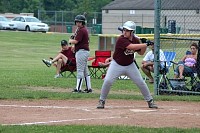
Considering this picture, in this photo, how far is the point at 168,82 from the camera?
16312 millimetres

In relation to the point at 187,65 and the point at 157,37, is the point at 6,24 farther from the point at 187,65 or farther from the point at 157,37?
the point at 157,37

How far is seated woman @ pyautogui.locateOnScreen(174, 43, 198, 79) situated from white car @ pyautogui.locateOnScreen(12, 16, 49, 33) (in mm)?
41814

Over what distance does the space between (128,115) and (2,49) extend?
2711 centimetres

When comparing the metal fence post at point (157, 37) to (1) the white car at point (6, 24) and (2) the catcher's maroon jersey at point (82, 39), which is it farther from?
(1) the white car at point (6, 24)

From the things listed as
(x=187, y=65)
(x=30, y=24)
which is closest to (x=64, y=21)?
(x=30, y=24)

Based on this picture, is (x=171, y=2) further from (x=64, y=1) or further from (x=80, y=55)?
(x=64, y=1)

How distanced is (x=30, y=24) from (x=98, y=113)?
4812cm

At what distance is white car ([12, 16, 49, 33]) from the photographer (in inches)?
2328

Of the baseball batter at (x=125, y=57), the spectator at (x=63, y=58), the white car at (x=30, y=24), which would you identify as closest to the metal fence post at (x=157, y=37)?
the baseball batter at (x=125, y=57)

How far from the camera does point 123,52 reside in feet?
40.8

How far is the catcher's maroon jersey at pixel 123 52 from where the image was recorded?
12.4 metres

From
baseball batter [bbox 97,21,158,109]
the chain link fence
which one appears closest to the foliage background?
the chain link fence

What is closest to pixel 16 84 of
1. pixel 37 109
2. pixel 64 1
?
pixel 37 109

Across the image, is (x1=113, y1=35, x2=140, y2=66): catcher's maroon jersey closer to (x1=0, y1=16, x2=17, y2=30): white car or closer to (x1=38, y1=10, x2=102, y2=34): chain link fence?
(x1=38, y1=10, x2=102, y2=34): chain link fence
